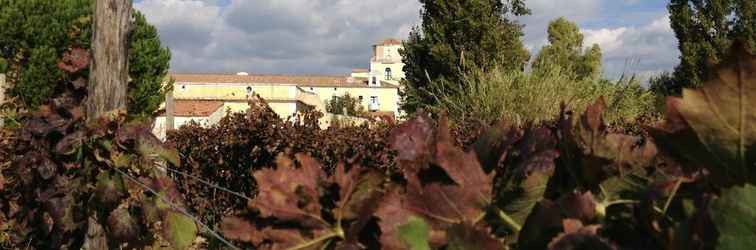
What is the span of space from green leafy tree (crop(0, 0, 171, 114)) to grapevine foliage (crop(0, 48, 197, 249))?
70.3ft

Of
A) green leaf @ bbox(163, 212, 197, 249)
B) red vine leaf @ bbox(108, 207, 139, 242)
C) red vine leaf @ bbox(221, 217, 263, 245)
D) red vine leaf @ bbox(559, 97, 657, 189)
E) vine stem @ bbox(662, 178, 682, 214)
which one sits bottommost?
red vine leaf @ bbox(108, 207, 139, 242)

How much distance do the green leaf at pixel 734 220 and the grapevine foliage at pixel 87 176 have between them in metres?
2.86

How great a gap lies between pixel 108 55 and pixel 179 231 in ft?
4.68

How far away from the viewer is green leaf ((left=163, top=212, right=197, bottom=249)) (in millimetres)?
2914

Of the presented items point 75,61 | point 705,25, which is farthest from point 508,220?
point 705,25

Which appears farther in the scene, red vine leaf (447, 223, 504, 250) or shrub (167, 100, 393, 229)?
shrub (167, 100, 393, 229)

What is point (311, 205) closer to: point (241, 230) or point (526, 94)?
point (241, 230)

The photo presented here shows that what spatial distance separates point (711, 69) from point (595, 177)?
6.8 inches

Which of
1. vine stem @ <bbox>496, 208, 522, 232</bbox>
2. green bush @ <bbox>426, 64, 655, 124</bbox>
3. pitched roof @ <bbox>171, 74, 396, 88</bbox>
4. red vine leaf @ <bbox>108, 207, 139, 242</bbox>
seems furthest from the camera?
pitched roof @ <bbox>171, 74, 396, 88</bbox>

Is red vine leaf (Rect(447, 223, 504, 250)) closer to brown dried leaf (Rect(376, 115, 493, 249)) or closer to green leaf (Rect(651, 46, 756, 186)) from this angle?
brown dried leaf (Rect(376, 115, 493, 249))

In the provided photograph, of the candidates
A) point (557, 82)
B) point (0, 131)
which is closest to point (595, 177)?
point (0, 131)

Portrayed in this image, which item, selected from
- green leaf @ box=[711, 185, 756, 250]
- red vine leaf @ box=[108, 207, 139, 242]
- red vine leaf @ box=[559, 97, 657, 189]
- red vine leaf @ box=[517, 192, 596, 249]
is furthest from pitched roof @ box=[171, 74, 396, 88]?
green leaf @ box=[711, 185, 756, 250]

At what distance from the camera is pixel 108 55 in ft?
13.2

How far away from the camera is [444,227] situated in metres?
0.72
